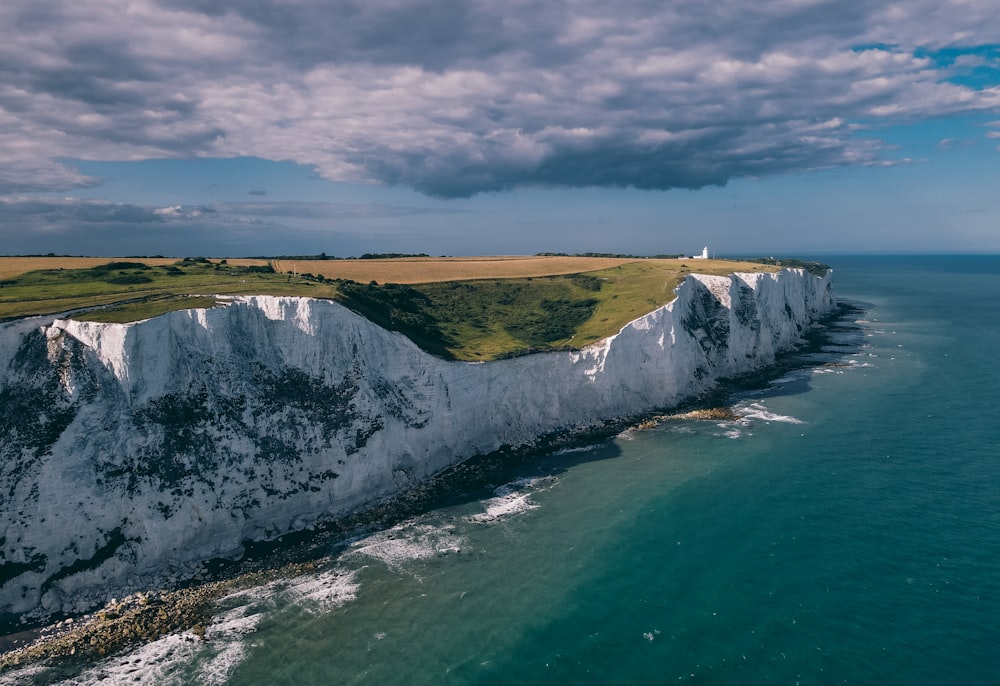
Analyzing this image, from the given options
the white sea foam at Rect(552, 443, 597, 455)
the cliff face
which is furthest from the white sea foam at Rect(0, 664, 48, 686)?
the white sea foam at Rect(552, 443, 597, 455)

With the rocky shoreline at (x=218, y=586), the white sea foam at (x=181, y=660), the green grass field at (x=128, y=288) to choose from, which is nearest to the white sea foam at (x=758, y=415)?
the rocky shoreline at (x=218, y=586)

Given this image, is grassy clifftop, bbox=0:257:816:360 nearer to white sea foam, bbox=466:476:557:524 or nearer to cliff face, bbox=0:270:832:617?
cliff face, bbox=0:270:832:617

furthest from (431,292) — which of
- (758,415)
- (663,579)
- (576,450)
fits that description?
(663,579)

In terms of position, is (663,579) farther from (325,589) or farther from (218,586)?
(218,586)

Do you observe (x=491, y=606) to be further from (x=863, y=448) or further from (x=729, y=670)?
(x=863, y=448)

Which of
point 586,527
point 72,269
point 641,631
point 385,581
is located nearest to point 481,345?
point 586,527
